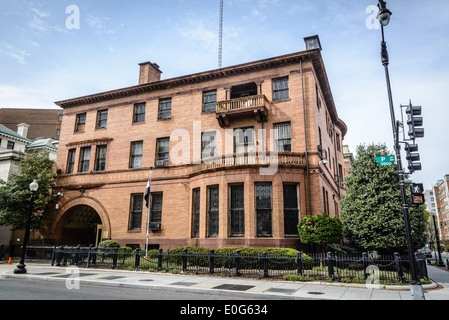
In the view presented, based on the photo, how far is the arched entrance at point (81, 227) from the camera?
29094mm

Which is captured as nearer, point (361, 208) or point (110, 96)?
point (361, 208)

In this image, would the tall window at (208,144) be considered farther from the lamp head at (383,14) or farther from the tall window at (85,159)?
the lamp head at (383,14)

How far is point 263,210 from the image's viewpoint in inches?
771

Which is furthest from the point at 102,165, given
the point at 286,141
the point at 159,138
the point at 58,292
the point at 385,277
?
the point at 385,277

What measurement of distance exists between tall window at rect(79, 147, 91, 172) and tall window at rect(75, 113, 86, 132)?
8.14 ft

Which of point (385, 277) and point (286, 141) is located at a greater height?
point (286, 141)

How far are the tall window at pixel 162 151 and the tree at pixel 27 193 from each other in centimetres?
1082

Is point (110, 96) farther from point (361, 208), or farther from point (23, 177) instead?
point (361, 208)

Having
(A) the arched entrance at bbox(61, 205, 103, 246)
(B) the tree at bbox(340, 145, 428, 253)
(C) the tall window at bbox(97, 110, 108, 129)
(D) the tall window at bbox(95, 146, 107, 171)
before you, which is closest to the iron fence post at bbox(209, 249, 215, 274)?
(B) the tree at bbox(340, 145, 428, 253)

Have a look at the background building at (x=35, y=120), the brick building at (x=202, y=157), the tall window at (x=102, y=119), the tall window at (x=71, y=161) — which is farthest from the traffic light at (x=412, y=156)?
the background building at (x=35, y=120)

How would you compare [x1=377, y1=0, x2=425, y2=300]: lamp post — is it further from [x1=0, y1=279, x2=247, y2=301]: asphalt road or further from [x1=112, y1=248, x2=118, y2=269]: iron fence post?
[x1=112, y1=248, x2=118, y2=269]: iron fence post

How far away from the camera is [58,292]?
1041cm

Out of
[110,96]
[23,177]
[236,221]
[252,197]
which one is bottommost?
[236,221]

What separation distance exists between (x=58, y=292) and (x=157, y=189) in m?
15.0
